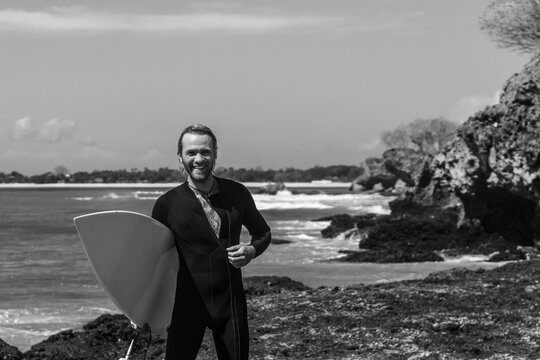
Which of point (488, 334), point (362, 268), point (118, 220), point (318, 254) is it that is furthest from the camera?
point (318, 254)

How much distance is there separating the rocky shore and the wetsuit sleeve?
3.16 meters

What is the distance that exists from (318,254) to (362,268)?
4.94 metres

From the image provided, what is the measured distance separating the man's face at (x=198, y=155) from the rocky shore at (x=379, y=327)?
3555 mm

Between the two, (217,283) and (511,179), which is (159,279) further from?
(511,179)

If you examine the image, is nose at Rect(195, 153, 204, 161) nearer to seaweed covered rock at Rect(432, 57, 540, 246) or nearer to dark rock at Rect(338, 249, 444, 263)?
seaweed covered rock at Rect(432, 57, 540, 246)

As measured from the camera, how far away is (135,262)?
4691mm

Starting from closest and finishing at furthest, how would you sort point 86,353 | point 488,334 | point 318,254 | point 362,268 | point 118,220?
point 118,220 → point 488,334 → point 86,353 → point 362,268 → point 318,254

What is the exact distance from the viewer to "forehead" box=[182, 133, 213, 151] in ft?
15.0

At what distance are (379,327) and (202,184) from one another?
14.5 feet

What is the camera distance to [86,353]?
29.5 feet

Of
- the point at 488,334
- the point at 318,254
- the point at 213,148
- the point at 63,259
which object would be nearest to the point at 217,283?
the point at 213,148

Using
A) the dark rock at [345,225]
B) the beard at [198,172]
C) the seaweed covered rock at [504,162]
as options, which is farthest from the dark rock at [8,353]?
the dark rock at [345,225]

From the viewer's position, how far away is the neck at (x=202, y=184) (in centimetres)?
468

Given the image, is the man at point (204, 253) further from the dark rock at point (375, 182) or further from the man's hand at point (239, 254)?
the dark rock at point (375, 182)
